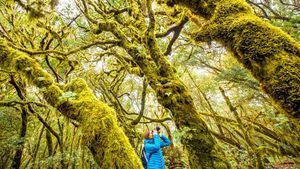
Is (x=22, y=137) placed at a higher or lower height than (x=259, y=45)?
higher

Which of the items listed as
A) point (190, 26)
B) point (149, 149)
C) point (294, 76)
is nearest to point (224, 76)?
point (190, 26)

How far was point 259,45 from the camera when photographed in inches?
66.3

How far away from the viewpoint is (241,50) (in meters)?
1.77

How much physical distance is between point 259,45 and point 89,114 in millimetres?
1868

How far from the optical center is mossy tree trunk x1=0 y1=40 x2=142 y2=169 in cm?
255

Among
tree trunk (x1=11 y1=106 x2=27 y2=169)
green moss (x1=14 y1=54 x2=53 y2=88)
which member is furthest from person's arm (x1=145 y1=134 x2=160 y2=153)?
tree trunk (x1=11 y1=106 x2=27 y2=169)

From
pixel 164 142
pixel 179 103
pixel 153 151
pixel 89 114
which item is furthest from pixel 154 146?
pixel 89 114

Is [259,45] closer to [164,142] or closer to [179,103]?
[179,103]

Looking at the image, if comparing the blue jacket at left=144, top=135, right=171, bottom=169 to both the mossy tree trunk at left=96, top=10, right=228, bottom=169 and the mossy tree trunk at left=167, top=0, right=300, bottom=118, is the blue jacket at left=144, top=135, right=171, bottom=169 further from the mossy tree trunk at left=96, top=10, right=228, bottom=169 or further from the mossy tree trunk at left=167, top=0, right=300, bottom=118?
the mossy tree trunk at left=167, top=0, right=300, bottom=118

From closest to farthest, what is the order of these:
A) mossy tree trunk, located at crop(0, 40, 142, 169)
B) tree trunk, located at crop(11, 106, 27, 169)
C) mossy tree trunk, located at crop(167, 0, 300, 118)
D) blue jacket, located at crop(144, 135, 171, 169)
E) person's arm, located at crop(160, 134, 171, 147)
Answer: mossy tree trunk, located at crop(167, 0, 300, 118)
mossy tree trunk, located at crop(0, 40, 142, 169)
blue jacket, located at crop(144, 135, 171, 169)
person's arm, located at crop(160, 134, 171, 147)
tree trunk, located at crop(11, 106, 27, 169)

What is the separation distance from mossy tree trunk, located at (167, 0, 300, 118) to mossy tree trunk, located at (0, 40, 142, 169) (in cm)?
127

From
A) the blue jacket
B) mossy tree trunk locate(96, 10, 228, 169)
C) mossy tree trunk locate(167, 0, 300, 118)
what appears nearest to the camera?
mossy tree trunk locate(167, 0, 300, 118)

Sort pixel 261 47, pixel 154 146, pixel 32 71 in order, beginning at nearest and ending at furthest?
pixel 261 47 < pixel 32 71 < pixel 154 146

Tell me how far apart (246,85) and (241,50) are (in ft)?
25.4
